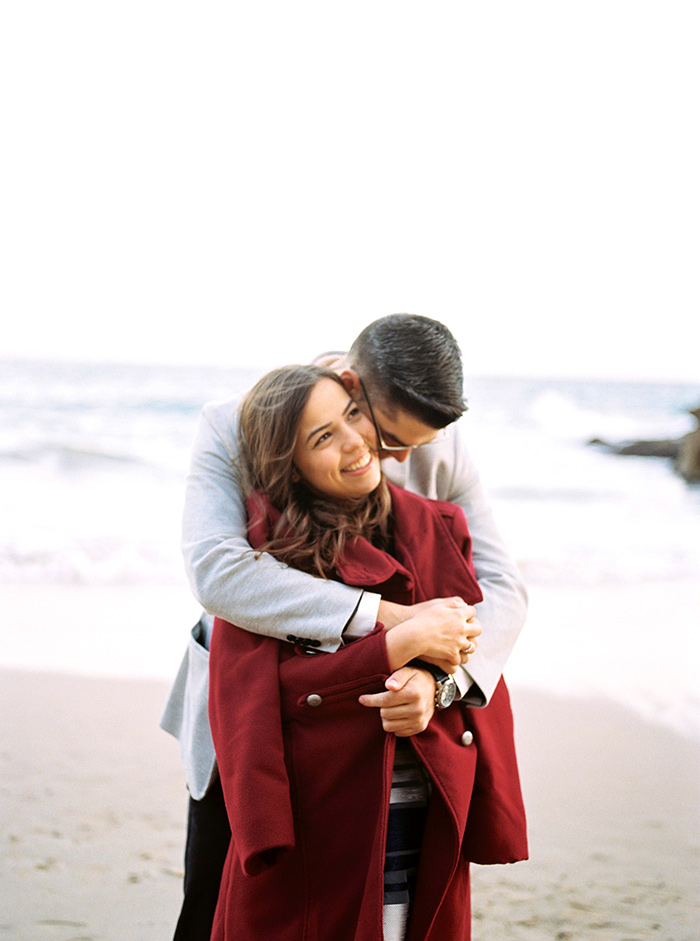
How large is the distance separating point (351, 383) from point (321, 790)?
723 mm

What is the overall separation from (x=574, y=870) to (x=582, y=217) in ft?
31.8

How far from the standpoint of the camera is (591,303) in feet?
37.8

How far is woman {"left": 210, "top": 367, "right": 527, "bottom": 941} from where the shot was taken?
1246 mm

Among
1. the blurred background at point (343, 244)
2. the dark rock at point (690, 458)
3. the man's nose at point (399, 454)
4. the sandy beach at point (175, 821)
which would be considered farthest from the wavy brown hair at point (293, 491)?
the dark rock at point (690, 458)

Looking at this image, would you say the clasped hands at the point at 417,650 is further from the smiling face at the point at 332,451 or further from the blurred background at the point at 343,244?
the blurred background at the point at 343,244

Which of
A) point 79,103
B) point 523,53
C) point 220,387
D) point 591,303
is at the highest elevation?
point 523,53

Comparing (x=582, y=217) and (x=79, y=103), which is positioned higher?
(x=79, y=103)

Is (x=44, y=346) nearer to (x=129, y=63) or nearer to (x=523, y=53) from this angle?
(x=129, y=63)

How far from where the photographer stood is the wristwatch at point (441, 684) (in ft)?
4.31

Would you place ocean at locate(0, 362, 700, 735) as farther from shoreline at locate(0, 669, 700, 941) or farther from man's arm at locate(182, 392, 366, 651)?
man's arm at locate(182, 392, 366, 651)

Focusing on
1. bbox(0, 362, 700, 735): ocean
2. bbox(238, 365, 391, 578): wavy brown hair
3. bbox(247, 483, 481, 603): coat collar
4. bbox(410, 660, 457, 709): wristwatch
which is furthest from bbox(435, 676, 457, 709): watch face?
bbox(0, 362, 700, 735): ocean

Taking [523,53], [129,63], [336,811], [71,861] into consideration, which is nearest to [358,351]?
[336,811]

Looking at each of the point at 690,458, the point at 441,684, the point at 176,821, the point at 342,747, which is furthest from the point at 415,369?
the point at 690,458

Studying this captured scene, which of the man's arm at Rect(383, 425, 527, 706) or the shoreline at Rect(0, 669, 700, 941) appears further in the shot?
the shoreline at Rect(0, 669, 700, 941)
